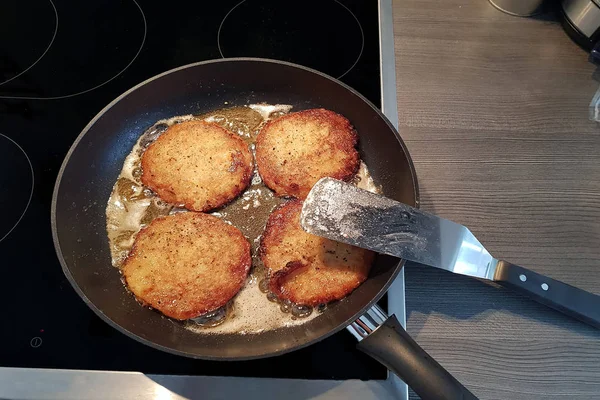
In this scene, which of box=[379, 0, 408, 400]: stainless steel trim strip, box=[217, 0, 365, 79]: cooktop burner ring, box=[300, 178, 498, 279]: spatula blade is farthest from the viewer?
box=[217, 0, 365, 79]: cooktop burner ring

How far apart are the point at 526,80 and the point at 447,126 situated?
0.29 meters

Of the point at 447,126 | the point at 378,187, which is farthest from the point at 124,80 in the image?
the point at 447,126

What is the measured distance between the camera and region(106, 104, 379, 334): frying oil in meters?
0.96

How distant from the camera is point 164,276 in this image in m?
0.98

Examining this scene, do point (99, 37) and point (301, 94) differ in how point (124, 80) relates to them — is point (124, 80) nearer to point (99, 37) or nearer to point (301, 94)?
point (99, 37)

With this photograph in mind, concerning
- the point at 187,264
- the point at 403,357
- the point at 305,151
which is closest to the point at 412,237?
the point at 403,357

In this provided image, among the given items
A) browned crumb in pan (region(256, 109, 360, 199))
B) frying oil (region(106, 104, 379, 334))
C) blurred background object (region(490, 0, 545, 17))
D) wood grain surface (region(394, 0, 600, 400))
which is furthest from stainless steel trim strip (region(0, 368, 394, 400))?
blurred background object (region(490, 0, 545, 17))

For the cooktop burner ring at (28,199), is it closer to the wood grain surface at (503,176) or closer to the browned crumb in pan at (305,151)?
the browned crumb in pan at (305,151)

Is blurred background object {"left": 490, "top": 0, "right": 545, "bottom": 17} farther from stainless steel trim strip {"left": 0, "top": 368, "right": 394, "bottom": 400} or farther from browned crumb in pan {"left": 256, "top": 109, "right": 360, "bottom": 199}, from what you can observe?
stainless steel trim strip {"left": 0, "top": 368, "right": 394, "bottom": 400}

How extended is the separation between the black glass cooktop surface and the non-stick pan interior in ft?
0.17

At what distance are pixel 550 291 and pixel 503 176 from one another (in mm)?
333

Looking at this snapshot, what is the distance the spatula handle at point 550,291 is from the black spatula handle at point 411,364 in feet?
0.86


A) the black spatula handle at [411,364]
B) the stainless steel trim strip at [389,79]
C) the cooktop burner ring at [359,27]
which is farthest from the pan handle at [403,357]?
the cooktop burner ring at [359,27]

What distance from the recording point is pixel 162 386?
35.0 inches
